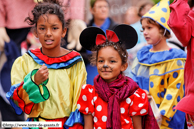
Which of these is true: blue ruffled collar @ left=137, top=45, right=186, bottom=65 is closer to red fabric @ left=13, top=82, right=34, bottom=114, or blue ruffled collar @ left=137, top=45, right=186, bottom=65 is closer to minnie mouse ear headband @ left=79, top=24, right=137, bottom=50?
minnie mouse ear headband @ left=79, top=24, right=137, bottom=50

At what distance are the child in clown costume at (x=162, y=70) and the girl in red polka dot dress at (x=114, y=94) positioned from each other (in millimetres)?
672

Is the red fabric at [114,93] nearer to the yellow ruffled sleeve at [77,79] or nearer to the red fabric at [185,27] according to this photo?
the yellow ruffled sleeve at [77,79]

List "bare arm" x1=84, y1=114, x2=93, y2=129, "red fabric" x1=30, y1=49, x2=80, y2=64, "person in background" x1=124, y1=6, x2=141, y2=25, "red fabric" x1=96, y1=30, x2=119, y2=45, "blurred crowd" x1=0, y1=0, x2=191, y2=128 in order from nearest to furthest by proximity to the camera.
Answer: "bare arm" x1=84, y1=114, x2=93, y2=129, "red fabric" x1=96, y1=30, x2=119, y2=45, "red fabric" x1=30, y1=49, x2=80, y2=64, "blurred crowd" x1=0, y1=0, x2=191, y2=128, "person in background" x1=124, y1=6, x2=141, y2=25

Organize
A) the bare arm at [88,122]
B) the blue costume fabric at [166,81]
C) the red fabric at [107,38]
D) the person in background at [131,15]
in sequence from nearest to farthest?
the bare arm at [88,122]
the red fabric at [107,38]
the blue costume fabric at [166,81]
the person in background at [131,15]

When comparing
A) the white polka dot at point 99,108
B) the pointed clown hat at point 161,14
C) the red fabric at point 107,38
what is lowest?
the white polka dot at point 99,108

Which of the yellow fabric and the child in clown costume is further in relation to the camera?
the child in clown costume

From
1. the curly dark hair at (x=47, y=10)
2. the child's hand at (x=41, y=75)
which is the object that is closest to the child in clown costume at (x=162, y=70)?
the curly dark hair at (x=47, y=10)

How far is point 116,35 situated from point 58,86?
0.73 meters

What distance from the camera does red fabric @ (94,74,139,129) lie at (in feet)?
A: 7.68

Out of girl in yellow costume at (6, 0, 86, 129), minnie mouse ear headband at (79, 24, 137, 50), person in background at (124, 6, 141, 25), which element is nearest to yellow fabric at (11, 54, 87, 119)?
girl in yellow costume at (6, 0, 86, 129)

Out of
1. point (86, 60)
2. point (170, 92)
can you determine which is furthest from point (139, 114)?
point (86, 60)

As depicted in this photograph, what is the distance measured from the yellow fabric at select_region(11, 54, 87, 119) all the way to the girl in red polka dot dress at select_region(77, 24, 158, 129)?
202 millimetres

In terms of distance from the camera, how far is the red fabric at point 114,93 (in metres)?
2.34

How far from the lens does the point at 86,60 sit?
172 inches
